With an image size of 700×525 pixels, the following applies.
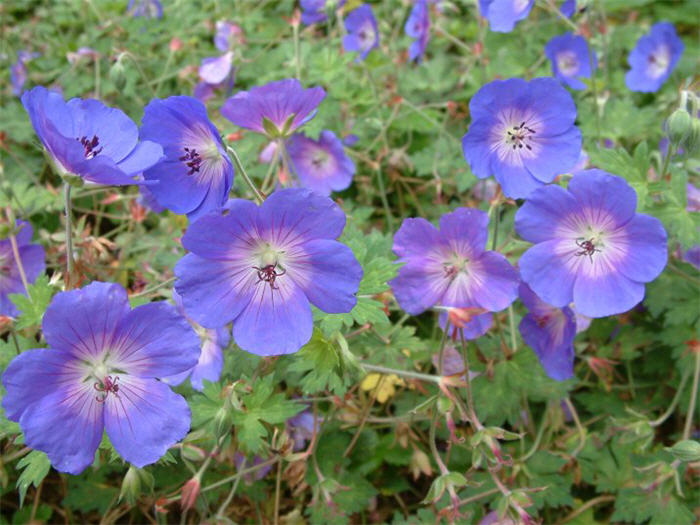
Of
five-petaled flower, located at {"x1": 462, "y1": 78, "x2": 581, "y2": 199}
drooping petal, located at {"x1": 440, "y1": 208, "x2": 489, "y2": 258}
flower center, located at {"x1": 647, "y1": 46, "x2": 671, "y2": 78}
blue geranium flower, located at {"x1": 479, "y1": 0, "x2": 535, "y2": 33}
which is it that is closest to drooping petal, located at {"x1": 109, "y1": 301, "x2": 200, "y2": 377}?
drooping petal, located at {"x1": 440, "y1": 208, "x2": 489, "y2": 258}

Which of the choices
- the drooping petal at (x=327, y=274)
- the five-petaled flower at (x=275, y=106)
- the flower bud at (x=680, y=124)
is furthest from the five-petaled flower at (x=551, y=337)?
the five-petaled flower at (x=275, y=106)

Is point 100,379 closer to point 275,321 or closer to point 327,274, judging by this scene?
point 275,321

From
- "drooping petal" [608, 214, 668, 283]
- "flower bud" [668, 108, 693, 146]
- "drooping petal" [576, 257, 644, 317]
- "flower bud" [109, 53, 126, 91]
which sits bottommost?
"drooping petal" [576, 257, 644, 317]

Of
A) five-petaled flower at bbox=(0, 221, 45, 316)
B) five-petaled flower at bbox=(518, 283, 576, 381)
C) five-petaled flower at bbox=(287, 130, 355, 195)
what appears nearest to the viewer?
five-petaled flower at bbox=(518, 283, 576, 381)

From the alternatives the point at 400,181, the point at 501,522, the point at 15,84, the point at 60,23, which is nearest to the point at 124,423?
the point at 501,522

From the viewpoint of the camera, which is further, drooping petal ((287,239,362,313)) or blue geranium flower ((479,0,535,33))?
blue geranium flower ((479,0,535,33))

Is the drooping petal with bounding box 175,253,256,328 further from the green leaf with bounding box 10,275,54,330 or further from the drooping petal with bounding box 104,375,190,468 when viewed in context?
the green leaf with bounding box 10,275,54,330
